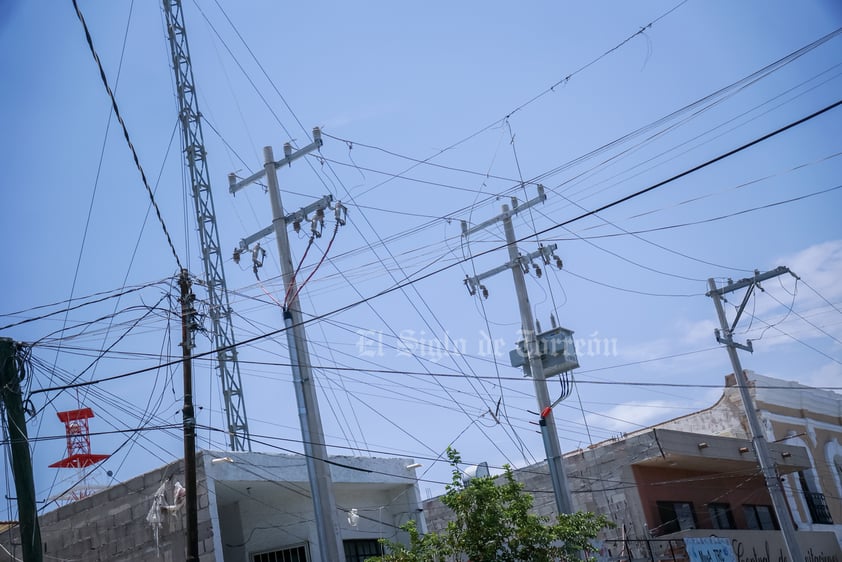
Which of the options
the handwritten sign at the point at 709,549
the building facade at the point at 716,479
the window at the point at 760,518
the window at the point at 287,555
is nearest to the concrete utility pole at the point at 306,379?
the window at the point at 287,555

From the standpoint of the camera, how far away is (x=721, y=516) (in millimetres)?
31734

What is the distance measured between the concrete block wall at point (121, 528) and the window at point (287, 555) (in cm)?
362

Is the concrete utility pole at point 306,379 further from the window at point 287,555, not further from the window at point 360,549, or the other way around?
the window at point 360,549

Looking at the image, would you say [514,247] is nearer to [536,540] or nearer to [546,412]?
[546,412]

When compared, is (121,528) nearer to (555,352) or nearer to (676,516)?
(555,352)

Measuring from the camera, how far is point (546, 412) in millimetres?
21375

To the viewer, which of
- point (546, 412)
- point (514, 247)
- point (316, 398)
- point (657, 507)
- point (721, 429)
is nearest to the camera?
point (316, 398)

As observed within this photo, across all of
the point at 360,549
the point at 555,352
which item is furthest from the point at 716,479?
the point at 360,549

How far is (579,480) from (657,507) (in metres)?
2.33

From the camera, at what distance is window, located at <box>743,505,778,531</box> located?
33.5 meters

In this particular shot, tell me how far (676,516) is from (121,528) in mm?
16304

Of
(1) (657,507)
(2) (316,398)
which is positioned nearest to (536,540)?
(2) (316,398)

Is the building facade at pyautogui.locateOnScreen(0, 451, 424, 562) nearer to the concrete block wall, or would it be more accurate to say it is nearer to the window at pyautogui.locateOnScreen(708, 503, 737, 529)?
the concrete block wall

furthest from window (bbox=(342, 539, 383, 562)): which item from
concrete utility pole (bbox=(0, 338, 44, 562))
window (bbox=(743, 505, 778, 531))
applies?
window (bbox=(743, 505, 778, 531))
